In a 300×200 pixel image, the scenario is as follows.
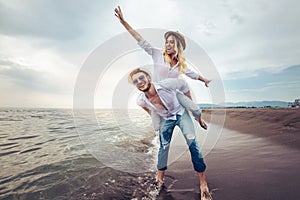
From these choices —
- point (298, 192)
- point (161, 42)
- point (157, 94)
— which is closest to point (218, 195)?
point (298, 192)

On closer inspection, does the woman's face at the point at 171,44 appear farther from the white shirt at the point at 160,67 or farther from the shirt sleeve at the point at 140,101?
the shirt sleeve at the point at 140,101

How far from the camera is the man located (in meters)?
2.56

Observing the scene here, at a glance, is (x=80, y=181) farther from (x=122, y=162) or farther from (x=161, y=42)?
(x=161, y=42)

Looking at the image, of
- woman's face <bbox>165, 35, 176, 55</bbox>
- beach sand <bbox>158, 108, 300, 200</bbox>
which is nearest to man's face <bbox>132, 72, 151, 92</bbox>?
woman's face <bbox>165, 35, 176, 55</bbox>

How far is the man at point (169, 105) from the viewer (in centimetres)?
256

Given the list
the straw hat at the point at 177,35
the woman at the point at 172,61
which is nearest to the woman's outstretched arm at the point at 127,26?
the woman at the point at 172,61

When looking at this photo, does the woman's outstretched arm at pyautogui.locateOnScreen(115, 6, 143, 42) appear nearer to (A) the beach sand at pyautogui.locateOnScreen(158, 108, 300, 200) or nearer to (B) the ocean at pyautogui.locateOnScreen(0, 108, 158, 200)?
(B) the ocean at pyautogui.locateOnScreen(0, 108, 158, 200)

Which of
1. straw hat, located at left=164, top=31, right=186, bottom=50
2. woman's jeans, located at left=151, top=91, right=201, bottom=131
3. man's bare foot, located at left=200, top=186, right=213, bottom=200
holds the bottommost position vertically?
man's bare foot, located at left=200, top=186, right=213, bottom=200

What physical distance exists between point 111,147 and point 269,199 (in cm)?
570

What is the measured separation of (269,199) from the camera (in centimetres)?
229

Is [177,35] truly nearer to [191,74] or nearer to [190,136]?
[191,74]

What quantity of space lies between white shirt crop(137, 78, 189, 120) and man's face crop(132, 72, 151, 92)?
0.11 m

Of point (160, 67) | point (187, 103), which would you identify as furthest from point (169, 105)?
point (160, 67)

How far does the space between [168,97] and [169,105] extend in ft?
0.48
